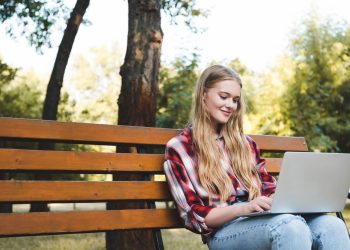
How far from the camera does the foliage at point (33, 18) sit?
11.2 m

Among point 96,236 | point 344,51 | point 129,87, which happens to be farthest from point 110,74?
point 129,87

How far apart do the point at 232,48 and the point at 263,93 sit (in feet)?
44.4

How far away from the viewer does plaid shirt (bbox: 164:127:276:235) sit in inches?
112

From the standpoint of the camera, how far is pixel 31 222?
254 cm

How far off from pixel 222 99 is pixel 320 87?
21750 mm

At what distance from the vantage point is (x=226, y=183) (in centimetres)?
303

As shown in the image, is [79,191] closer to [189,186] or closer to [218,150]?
[189,186]

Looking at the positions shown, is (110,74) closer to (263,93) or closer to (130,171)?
(263,93)

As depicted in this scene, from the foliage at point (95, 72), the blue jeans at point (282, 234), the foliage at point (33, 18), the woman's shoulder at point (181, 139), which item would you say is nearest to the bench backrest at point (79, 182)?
the woman's shoulder at point (181, 139)

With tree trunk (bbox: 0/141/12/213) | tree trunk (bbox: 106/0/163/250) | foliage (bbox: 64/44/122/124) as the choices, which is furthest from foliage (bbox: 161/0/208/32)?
foliage (bbox: 64/44/122/124)

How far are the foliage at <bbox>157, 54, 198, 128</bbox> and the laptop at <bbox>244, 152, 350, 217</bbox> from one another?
14224mm

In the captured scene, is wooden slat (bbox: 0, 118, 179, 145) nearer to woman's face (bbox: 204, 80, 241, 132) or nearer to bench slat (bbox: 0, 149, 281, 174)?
bench slat (bbox: 0, 149, 281, 174)

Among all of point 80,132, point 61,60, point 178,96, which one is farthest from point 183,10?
point 80,132

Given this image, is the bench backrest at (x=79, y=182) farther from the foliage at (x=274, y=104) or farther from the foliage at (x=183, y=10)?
the foliage at (x=274, y=104)
